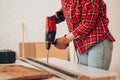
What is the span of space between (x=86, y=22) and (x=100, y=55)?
0.69 feet

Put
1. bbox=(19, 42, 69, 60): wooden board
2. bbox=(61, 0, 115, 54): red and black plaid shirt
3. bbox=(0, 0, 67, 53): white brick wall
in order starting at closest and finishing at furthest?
1. bbox=(61, 0, 115, 54): red and black plaid shirt
2. bbox=(0, 0, 67, 53): white brick wall
3. bbox=(19, 42, 69, 60): wooden board

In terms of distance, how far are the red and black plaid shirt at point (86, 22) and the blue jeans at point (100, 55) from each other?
0.03m

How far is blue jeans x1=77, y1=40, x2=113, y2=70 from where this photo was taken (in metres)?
1.42

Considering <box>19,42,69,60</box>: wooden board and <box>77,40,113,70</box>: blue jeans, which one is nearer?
<box>77,40,113,70</box>: blue jeans

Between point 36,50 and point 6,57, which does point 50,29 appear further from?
point 36,50

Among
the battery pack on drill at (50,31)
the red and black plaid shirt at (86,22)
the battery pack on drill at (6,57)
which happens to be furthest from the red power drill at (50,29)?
the battery pack on drill at (6,57)

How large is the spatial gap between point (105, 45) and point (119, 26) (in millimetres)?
1138

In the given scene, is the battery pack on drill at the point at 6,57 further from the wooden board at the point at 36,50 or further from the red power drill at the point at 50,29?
the wooden board at the point at 36,50

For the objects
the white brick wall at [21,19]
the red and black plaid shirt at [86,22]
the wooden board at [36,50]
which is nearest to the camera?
the red and black plaid shirt at [86,22]

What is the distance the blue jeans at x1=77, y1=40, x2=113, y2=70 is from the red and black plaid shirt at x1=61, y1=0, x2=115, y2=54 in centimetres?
3

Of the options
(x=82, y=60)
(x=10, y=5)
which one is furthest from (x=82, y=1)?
(x=10, y=5)

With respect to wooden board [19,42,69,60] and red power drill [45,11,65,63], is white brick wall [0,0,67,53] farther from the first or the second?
red power drill [45,11,65,63]

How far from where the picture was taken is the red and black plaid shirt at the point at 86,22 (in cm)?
140

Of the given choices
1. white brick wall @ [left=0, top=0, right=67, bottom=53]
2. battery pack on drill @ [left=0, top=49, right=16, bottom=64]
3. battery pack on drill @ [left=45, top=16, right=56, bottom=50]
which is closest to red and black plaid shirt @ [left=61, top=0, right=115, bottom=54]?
battery pack on drill @ [left=45, top=16, right=56, bottom=50]
